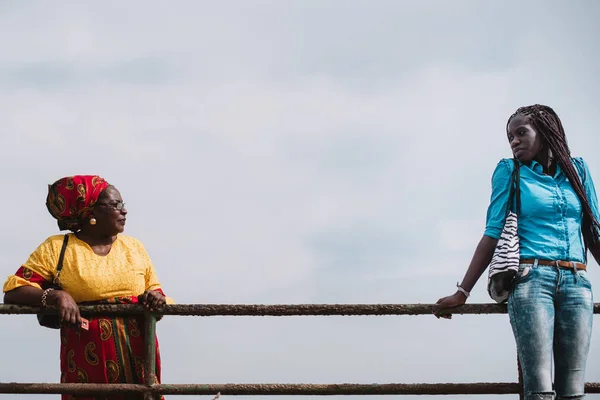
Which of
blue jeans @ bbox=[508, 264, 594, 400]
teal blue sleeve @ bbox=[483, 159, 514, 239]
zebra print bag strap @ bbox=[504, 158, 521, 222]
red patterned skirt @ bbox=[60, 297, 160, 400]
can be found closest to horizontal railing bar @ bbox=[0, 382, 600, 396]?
red patterned skirt @ bbox=[60, 297, 160, 400]

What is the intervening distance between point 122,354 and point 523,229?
2.15 meters

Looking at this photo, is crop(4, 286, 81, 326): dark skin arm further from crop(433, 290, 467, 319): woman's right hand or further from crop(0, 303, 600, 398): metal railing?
crop(433, 290, 467, 319): woman's right hand

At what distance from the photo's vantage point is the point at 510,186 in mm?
4176

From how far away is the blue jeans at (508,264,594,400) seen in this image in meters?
3.96

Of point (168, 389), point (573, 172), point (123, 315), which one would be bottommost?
point (168, 389)

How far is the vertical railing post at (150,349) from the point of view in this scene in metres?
4.45

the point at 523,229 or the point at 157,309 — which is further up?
the point at 523,229

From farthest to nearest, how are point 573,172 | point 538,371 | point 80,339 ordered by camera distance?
point 80,339
point 573,172
point 538,371

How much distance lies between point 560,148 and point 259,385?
1.90 metres

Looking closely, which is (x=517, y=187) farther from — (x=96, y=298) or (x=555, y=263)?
(x=96, y=298)

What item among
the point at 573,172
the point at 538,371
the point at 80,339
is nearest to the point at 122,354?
the point at 80,339

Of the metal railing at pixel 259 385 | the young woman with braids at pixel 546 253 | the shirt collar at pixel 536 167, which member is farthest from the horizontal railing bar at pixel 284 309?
the shirt collar at pixel 536 167

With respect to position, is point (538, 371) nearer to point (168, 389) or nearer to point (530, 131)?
point (530, 131)

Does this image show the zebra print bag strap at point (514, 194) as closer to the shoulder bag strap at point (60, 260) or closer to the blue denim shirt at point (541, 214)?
the blue denim shirt at point (541, 214)
